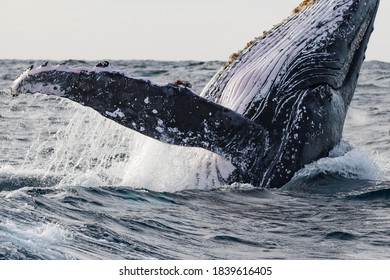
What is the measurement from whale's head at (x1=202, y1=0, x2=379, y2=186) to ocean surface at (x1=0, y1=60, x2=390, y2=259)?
1.33ft

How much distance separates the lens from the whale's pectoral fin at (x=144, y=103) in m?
10.2

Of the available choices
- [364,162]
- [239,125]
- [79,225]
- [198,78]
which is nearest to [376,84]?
[198,78]

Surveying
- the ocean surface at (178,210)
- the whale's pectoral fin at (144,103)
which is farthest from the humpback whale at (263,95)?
the ocean surface at (178,210)

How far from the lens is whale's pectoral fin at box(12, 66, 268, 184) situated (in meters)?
10.2

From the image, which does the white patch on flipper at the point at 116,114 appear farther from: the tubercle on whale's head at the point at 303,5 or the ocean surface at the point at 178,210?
the tubercle on whale's head at the point at 303,5

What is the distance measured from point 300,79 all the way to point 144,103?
2.43m

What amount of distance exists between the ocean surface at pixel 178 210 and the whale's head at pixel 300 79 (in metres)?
0.41

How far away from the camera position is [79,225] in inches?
356

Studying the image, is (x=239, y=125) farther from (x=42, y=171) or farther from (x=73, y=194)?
(x=42, y=171)

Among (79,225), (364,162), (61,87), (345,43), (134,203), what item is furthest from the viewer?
(364,162)

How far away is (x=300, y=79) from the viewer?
38.6ft

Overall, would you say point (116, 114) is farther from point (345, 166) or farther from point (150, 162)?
point (345, 166)

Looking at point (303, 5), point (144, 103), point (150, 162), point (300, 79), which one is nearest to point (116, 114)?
point (144, 103)

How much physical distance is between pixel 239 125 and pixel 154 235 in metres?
2.08
